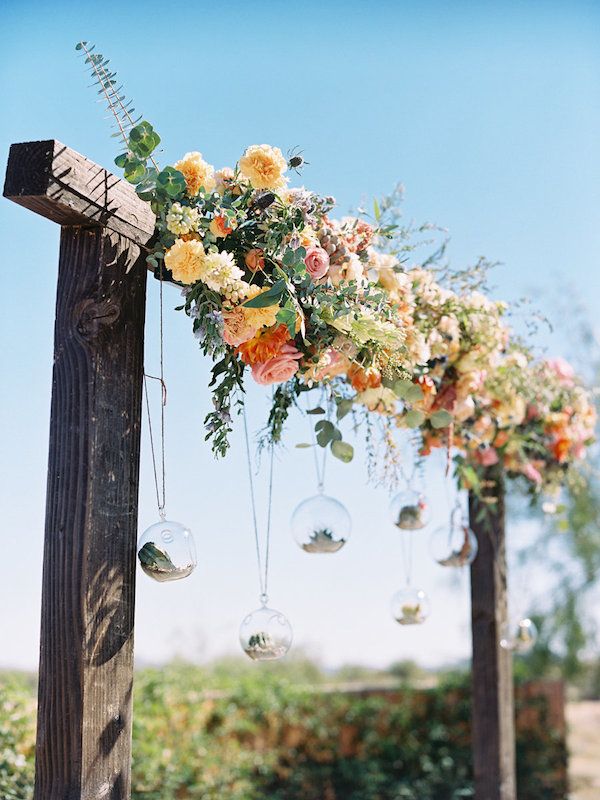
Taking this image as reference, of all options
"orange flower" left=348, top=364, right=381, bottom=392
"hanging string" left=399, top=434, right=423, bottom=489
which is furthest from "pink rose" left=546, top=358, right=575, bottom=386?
"orange flower" left=348, top=364, right=381, bottom=392

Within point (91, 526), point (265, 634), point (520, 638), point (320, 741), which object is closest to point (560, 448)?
point (520, 638)

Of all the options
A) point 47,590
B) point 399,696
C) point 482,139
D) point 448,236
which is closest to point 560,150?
point 482,139

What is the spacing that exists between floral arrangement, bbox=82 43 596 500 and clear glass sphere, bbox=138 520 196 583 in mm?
186

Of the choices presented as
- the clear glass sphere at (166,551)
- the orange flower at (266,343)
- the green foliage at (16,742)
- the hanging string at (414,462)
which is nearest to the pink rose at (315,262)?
the orange flower at (266,343)

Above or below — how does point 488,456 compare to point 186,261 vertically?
below

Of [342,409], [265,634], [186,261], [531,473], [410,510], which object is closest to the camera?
[186,261]

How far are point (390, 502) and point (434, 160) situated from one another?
4.02 m

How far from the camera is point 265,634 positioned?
1962 millimetres

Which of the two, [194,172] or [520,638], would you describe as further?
[520,638]

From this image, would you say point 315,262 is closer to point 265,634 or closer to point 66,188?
point 66,188

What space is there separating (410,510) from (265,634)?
93cm

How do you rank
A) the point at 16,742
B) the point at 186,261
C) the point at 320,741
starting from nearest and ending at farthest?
the point at 186,261, the point at 16,742, the point at 320,741

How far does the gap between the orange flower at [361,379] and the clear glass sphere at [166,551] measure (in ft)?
2.03

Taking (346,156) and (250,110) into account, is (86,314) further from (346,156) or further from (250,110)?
(346,156)
